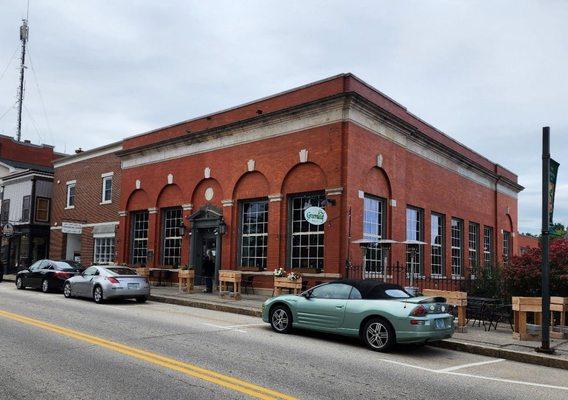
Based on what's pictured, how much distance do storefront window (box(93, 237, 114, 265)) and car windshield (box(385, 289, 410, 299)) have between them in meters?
21.9

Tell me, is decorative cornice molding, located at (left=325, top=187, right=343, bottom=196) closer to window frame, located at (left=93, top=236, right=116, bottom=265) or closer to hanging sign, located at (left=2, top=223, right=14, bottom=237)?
window frame, located at (left=93, top=236, right=116, bottom=265)

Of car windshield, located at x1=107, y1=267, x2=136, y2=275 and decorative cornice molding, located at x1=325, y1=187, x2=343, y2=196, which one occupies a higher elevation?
decorative cornice molding, located at x1=325, y1=187, x2=343, y2=196

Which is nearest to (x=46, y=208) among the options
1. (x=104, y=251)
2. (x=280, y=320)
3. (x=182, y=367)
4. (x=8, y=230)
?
(x=8, y=230)

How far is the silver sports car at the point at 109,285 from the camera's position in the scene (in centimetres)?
1747

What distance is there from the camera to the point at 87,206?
3141cm

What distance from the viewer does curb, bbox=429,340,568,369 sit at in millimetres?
9477

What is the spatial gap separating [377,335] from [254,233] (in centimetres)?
1126

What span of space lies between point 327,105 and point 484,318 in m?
8.98

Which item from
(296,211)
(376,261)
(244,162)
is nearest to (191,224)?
(244,162)

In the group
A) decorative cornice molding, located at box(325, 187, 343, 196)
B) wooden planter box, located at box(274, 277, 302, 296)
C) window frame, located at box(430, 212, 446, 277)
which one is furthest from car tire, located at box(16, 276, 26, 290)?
window frame, located at box(430, 212, 446, 277)

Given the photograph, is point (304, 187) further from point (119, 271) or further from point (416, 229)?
point (119, 271)

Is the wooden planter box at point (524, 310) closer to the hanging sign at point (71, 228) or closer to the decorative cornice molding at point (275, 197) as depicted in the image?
the decorative cornice molding at point (275, 197)

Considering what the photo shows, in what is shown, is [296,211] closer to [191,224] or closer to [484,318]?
[191,224]

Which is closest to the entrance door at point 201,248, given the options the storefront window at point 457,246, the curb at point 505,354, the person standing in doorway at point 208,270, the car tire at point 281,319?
the person standing in doorway at point 208,270
